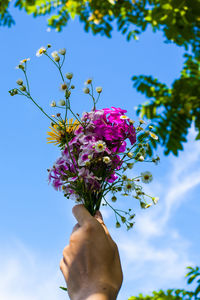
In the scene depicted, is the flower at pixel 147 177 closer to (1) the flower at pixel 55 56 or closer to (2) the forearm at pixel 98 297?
(2) the forearm at pixel 98 297

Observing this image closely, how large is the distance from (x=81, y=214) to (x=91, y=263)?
0.31m

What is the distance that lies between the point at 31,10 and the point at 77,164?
3.33 feet

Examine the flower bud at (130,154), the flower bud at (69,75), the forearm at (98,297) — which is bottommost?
the forearm at (98,297)

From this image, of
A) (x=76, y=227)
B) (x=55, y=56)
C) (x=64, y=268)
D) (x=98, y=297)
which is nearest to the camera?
(x=98, y=297)

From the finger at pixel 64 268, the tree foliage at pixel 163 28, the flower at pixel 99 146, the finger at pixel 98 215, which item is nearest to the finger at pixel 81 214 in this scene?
the finger at pixel 98 215

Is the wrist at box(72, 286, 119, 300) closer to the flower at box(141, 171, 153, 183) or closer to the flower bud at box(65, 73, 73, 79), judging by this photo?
the flower at box(141, 171, 153, 183)

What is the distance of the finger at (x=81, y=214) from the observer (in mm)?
1957

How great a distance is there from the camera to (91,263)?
1.80m

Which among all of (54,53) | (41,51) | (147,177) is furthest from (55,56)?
(147,177)

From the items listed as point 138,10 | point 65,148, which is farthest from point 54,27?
point 65,148

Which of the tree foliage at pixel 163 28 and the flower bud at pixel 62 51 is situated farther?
the flower bud at pixel 62 51

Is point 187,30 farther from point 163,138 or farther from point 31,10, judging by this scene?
point 31,10

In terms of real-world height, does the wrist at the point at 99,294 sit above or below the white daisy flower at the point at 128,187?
below

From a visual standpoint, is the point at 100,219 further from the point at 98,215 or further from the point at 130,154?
the point at 130,154
